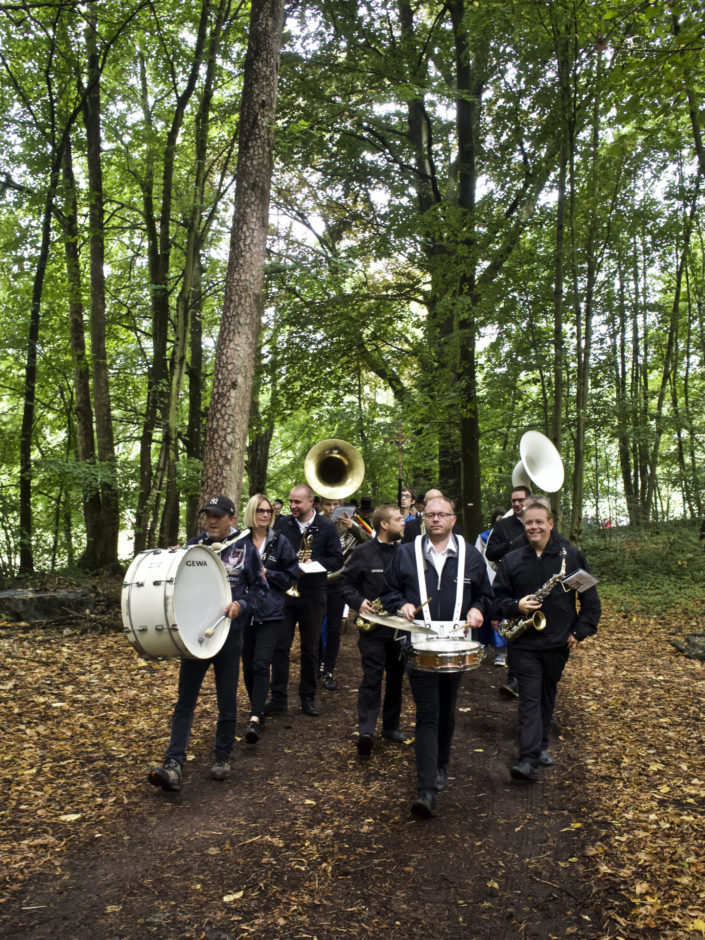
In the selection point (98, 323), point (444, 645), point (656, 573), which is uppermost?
point (98, 323)

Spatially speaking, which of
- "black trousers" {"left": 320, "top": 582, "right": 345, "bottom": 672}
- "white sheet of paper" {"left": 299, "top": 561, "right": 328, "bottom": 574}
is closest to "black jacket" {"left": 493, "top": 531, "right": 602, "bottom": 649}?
"white sheet of paper" {"left": 299, "top": 561, "right": 328, "bottom": 574}

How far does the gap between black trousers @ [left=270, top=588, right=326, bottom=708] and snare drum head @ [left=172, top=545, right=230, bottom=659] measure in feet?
6.47

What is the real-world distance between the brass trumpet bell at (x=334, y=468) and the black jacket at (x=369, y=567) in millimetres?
4870

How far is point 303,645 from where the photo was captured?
7.15 m

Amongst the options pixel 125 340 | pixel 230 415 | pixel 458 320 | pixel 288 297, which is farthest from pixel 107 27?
pixel 230 415

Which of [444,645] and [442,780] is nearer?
[444,645]

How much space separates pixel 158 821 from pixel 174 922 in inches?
48.1

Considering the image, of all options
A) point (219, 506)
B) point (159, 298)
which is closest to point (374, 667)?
point (219, 506)

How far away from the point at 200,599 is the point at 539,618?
2.48 metres

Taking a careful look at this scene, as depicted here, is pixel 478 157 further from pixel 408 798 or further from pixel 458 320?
pixel 408 798

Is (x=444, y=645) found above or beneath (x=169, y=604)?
beneath

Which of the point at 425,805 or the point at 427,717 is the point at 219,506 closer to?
the point at 427,717

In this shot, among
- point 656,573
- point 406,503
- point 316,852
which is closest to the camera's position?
point 316,852

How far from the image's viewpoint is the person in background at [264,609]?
6.06m
